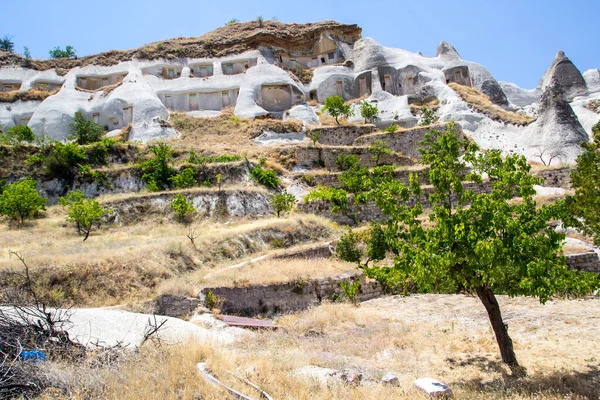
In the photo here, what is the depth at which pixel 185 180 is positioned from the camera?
2731 cm

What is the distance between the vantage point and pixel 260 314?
13875 mm

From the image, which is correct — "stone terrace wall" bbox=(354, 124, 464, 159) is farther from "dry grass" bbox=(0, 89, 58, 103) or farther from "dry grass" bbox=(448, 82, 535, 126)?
"dry grass" bbox=(0, 89, 58, 103)

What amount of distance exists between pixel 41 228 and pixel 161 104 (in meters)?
20.5

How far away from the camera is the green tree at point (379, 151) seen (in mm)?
31750

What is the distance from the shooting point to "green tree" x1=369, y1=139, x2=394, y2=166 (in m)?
31.8

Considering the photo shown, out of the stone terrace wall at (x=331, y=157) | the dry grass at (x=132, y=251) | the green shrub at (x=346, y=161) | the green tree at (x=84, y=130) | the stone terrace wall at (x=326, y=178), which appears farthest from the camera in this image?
the green tree at (x=84, y=130)

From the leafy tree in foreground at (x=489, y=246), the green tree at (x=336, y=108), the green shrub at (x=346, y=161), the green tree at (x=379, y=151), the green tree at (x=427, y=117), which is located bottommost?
the leafy tree in foreground at (x=489, y=246)

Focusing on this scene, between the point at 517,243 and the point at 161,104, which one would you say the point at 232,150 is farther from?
the point at 517,243

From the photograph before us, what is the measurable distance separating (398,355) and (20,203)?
21199 millimetres

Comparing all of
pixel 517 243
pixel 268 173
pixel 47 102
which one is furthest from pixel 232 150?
pixel 517 243

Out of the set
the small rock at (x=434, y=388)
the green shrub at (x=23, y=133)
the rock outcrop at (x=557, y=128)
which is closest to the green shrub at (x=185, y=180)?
the green shrub at (x=23, y=133)

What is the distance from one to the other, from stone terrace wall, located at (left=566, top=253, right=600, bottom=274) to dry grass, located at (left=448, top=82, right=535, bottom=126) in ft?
74.2

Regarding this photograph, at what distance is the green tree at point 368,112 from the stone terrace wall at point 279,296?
2503 centimetres

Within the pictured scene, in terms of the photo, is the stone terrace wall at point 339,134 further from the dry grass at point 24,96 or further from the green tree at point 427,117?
the dry grass at point 24,96
